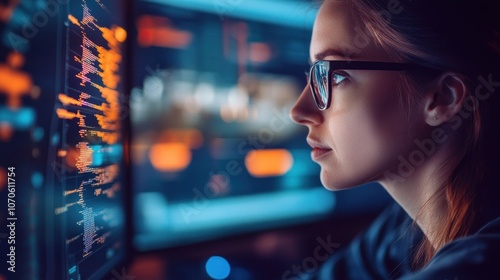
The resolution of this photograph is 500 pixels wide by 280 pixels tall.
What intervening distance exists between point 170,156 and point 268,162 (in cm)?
35

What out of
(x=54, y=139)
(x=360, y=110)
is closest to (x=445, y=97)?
(x=360, y=110)

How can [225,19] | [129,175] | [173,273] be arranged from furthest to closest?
[225,19], [173,273], [129,175]

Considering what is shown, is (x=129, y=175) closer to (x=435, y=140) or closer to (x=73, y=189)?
(x=73, y=189)

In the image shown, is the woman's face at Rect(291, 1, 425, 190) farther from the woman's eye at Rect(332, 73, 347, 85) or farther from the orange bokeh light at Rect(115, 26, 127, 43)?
the orange bokeh light at Rect(115, 26, 127, 43)

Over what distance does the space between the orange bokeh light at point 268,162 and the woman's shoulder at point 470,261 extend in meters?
0.70

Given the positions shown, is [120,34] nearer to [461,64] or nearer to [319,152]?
[319,152]

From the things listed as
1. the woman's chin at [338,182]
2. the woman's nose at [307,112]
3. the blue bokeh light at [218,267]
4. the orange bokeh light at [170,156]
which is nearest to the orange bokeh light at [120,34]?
the orange bokeh light at [170,156]

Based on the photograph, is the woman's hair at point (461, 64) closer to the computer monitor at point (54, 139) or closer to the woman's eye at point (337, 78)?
the woman's eye at point (337, 78)

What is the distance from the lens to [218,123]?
51.1 inches

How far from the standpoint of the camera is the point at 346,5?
917 mm

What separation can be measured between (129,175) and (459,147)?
0.72m

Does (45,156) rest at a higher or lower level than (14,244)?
higher

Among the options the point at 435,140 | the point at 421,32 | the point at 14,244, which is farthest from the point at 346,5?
the point at 14,244

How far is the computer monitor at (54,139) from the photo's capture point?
58cm
